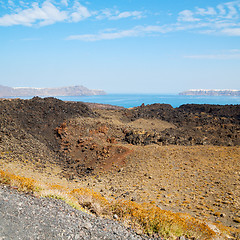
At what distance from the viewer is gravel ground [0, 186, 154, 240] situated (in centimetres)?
493

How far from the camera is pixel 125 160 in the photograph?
15.2m

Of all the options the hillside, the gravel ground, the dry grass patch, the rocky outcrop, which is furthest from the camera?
the rocky outcrop

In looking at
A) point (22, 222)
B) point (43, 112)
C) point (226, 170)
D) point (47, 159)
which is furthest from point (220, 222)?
point (43, 112)

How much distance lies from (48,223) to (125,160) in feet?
33.2

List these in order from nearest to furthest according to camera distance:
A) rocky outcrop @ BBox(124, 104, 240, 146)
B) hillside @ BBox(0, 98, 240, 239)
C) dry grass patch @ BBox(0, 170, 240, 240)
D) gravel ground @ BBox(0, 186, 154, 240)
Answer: gravel ground @ BBox(0, 186, 154, 240), dry grass patch @ BBox(0, 170, 240, 240), hillside @ BBox(0, 98, 240, 239), rocky outcrop @ BBox(124, 104, 240, 146)

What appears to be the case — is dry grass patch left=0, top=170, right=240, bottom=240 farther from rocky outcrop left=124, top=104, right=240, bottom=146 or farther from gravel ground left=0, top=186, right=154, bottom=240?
rocky outcrop left=124, top=104, right=240, bottom=146

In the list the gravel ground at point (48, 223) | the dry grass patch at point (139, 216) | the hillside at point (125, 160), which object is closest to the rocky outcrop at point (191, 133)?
the hillside at point (125, 160)

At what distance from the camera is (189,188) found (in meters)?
10.9

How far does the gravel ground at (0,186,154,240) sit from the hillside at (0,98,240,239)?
2.68 ft

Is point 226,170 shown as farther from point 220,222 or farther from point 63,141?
point 63,141

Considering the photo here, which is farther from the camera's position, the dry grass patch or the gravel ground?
the dry grass patch

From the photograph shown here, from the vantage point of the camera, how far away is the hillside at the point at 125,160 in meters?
9.58

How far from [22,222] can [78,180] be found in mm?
8544

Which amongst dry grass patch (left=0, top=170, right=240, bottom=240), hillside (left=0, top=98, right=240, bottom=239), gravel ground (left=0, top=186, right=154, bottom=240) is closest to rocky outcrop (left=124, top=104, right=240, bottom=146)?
hillside (left=0, top=98, right=240, bottom=239)
